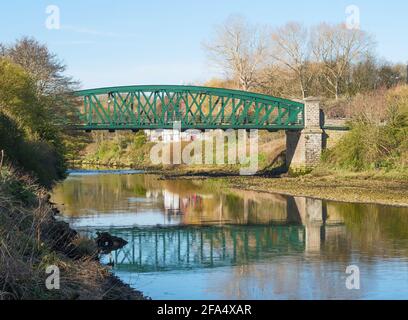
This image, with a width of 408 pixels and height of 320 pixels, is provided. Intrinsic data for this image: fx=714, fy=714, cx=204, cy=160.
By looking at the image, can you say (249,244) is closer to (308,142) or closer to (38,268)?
(38,268)

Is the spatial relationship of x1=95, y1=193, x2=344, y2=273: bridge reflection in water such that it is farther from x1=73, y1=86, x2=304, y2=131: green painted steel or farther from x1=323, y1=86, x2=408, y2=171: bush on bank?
x1=73, y1=86, x2=304, y2=131: green painted steel

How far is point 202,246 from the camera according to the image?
2892cm

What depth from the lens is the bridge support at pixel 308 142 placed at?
6656 centimetres

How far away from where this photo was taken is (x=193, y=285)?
21.5 m

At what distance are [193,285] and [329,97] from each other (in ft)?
233

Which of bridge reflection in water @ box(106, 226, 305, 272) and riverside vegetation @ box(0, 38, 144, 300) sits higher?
riverside vegetation @ box(0, 38, 144, 300)

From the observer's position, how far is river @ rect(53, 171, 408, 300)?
68.9ft

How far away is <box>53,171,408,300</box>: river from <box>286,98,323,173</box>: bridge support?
57.0ft

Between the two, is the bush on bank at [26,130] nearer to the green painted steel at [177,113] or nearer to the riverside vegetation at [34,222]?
the riverside vegetation at [34,222]

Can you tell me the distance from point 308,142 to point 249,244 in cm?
3879

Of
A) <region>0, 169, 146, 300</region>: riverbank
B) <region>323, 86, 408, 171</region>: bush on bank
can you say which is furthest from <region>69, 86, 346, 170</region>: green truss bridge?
<region>0, 169, 146, 300</region>: riverbank

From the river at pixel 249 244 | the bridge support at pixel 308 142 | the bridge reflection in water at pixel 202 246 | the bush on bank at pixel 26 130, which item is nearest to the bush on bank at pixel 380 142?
the bridge support at pixel 308 142

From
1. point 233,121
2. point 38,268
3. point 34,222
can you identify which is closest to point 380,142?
point 233,121

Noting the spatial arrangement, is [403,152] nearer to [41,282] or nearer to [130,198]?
[130,198]
